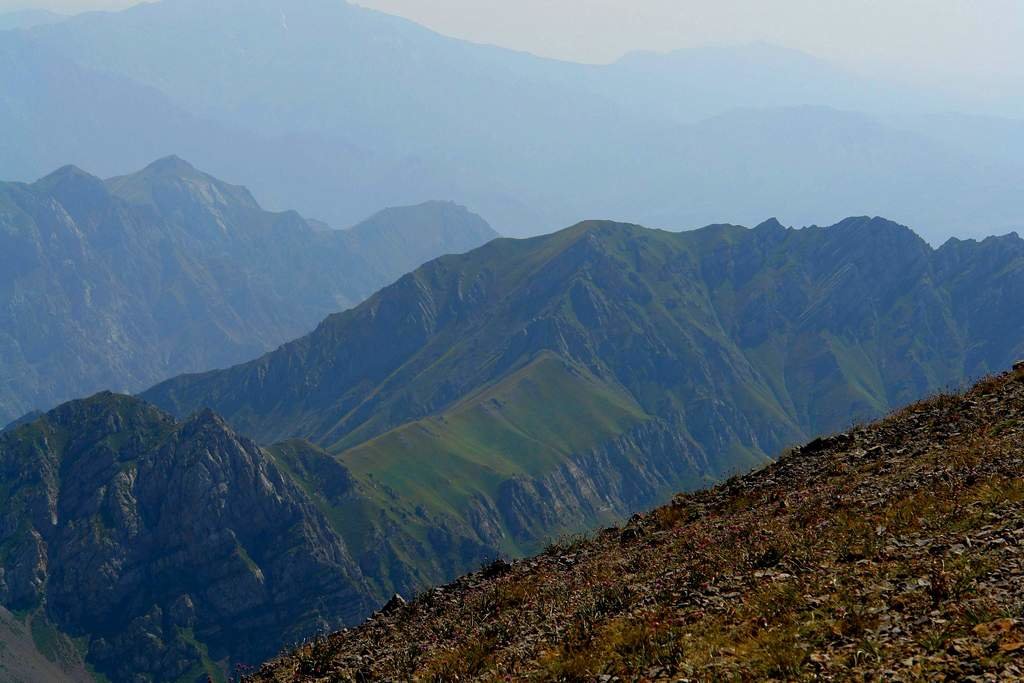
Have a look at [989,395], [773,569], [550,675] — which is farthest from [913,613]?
[989,395]

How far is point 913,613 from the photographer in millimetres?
16297

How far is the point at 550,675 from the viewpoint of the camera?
58.8 ft

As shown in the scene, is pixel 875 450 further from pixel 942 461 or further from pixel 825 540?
pixel 825 540

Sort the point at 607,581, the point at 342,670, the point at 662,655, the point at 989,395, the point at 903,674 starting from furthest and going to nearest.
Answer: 1. the point at 989,395
2. the point at 607,581
3. the point at 342,670
4. the point at 662,655
5. the point at 903,674

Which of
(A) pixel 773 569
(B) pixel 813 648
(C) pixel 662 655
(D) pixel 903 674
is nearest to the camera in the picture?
(D) pixel 903 674

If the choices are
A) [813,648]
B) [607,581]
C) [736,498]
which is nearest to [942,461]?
[736,498]

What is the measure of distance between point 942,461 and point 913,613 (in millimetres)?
11291

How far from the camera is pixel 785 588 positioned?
19203 mm

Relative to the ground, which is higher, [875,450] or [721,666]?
[721,666]

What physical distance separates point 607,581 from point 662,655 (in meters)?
8.15

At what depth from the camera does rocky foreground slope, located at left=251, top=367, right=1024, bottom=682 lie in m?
15.6

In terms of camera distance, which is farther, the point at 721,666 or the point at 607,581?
the point at 607,581

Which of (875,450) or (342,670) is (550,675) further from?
(875,450)

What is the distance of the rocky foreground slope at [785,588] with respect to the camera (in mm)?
15641
